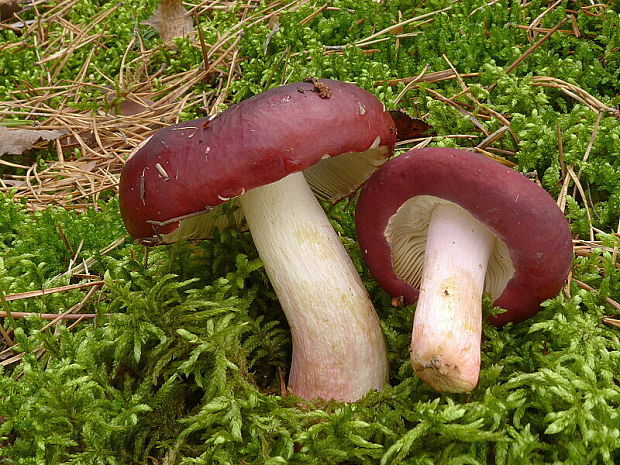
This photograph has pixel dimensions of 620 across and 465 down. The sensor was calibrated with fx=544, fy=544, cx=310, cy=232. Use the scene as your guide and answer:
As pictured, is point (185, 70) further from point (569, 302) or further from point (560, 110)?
point (569, 302)

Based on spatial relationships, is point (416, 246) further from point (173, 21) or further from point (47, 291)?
point (173, 21)

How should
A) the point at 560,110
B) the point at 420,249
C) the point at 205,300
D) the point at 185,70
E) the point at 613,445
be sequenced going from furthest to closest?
the point at 185,70 → the point at 560,110 → the point at 420,249 → the point at 205,300 → the point at 613,445

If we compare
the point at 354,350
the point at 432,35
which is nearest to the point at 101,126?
the point at 432,35

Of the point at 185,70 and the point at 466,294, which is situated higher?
the point at 466,294

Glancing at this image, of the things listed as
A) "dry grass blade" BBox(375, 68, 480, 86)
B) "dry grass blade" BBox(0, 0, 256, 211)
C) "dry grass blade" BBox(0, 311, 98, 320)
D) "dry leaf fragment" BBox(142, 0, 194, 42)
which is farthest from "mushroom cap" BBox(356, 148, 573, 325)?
"dry leaf fragment" BBox(142, 0, 194, 42)

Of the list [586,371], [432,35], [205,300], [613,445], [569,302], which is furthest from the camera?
[432,35]

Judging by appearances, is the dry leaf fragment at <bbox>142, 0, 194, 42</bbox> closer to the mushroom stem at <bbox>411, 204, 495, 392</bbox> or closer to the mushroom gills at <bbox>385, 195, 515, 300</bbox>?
the mushroom gills at <bbox>385, 195, 515, 300</bbox>

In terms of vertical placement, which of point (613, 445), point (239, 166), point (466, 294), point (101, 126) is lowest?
point (101, 126)

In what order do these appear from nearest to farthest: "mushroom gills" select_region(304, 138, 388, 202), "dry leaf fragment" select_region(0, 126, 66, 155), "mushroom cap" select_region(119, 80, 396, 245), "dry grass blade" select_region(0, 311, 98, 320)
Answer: "mushroom cap" select_region(119, 80, 396, 245), "mushroom gills" select_region(304, 138, 388, 202), "dry grass blade" select_region(0, 311, 98, 320), "dry leaf fragment" select_region(0, 126, 66, 155)
